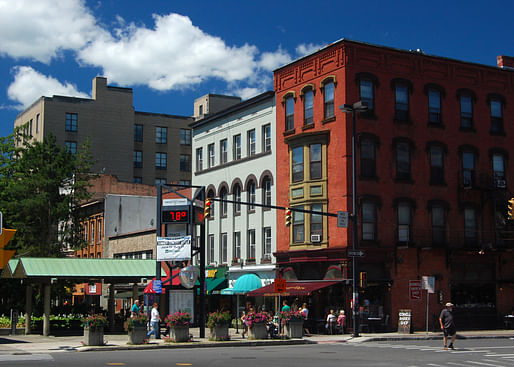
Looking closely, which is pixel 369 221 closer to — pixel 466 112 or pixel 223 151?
pixel 466 112

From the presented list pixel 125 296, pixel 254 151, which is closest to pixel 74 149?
pixel 125 296

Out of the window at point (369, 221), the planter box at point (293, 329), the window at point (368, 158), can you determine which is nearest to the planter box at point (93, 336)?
the planter box at point (293, 329)

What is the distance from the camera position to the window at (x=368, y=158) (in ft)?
142

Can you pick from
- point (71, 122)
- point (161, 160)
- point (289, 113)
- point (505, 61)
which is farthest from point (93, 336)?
point (161, 160)

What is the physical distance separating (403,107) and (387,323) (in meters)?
13.2

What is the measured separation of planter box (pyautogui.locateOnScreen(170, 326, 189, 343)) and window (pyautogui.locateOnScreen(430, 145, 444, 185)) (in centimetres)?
2033

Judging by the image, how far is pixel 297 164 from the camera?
45.5 metres

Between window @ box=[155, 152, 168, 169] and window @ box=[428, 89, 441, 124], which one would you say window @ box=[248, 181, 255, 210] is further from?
window @ box=[155, 152, 168, 169]

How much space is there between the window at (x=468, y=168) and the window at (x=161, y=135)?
5490cm

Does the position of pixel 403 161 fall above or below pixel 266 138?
below

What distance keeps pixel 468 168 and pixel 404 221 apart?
6.25m

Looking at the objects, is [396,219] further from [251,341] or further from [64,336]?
[64,336]

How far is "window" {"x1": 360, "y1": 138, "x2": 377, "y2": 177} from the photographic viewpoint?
142 ft

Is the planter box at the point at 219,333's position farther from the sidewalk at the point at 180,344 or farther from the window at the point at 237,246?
the window at the point at 237,246
